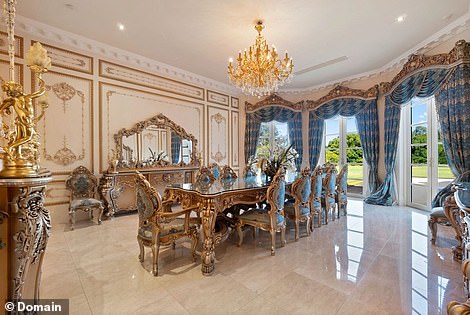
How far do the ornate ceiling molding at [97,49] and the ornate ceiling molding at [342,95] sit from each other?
10.2ft

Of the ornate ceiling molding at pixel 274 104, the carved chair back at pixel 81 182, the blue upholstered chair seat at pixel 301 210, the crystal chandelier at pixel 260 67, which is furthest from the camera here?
the ornate ceiling molding at pixel 274 104

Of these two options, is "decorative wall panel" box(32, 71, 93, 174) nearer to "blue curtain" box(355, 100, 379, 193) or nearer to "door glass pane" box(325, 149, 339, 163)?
"door glass pane" box(325, 149, 339, 163)

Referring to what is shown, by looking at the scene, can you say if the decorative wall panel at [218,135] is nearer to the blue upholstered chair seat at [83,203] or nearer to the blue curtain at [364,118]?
the blue curtain at [364,118]

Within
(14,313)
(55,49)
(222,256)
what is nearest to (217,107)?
(55,49)

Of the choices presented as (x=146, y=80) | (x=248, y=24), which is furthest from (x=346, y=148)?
(x=146, y=80)

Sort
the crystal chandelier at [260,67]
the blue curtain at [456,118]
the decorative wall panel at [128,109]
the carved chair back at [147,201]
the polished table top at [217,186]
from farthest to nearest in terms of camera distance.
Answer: the decorative wall panel at [128,109], the blue curtain at [456,118], the crystal chandelier at [260,67], the polished table top at [217,186], the carved chair back at [147,201]

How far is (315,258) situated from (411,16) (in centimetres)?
384

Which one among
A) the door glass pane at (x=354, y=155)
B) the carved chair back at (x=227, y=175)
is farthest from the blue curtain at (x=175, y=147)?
the door glass pane at (x=354, y=155)

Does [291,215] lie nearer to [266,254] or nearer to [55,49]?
[266,254]

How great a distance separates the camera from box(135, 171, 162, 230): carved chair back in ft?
6.77

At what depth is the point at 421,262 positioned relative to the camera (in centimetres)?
232

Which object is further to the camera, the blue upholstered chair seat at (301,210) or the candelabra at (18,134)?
the blue upholstered chair seat at (301,210)

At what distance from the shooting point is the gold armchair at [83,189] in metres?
3.63

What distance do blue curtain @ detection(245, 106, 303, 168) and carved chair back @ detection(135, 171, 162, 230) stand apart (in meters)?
4.90
